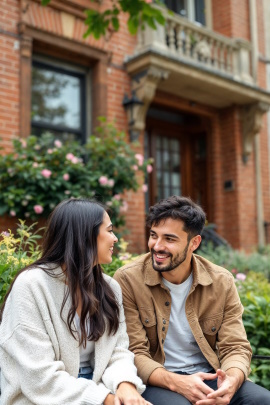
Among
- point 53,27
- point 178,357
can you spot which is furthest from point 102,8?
point 178,357

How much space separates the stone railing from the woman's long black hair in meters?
5.21

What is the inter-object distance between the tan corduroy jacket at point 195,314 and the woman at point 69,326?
205 mm

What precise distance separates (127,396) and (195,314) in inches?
29.2

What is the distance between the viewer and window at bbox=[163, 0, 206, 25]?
9117 mm

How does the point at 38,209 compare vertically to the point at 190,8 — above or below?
below

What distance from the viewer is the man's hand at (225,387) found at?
239 cm

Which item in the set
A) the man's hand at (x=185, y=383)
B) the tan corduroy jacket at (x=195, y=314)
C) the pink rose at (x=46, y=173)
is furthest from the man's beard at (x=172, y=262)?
the pink rose at (x=46, y=173)

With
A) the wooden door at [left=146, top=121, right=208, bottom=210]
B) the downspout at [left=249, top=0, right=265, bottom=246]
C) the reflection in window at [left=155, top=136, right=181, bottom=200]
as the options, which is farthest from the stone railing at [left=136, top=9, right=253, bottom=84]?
the reflection in window at [left=155, top=136, right=181, bottom=200]

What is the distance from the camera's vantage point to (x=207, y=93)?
848 cm

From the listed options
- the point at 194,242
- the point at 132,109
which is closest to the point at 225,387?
the point at 194,242

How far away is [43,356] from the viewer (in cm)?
213

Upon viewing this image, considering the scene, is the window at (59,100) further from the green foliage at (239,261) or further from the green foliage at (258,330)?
the green foliage at (258,330)

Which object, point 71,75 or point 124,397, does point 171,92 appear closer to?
point 71,75

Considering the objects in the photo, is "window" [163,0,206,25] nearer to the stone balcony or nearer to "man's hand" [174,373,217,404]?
the stone balcony
